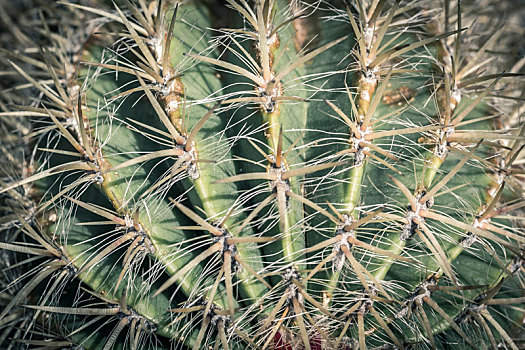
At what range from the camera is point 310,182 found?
1.36m

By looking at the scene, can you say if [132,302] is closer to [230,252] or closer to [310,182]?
[230,252]

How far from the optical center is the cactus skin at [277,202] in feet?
4.06

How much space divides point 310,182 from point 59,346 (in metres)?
0.95

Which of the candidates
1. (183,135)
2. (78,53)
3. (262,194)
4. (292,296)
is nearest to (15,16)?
(78,53)

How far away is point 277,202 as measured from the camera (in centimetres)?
120

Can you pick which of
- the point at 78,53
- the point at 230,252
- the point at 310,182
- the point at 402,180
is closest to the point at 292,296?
the point at 230,252

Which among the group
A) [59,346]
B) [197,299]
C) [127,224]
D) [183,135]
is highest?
[183,135]

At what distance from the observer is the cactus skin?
1236 millimetres

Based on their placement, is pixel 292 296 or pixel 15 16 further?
pixel 15 16

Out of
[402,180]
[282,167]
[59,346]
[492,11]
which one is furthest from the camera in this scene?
[492,11]

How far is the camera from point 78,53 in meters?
1.70

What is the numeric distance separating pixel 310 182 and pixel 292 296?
0.34 meters

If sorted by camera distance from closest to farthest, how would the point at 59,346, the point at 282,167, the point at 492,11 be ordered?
the point at 282,167
the point at 59,346
the point at 492,11

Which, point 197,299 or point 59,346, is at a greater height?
point 197,299
